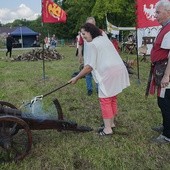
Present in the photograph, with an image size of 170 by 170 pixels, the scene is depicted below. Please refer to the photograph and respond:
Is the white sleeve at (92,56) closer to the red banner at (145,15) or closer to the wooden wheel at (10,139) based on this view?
the wooden wheel at (10,139)

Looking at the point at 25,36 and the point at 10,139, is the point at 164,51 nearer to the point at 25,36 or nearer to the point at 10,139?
the point at 10,139

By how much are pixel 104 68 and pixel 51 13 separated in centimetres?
603

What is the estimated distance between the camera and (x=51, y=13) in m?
10.6

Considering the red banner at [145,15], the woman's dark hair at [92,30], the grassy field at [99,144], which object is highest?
the red banner at [145,15]

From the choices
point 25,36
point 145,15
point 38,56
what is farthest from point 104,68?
point 25,36

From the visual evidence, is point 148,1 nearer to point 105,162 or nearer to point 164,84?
point 164,84

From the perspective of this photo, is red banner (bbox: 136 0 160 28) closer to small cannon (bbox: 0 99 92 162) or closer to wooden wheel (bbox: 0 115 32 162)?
small cannon (bbox: 0 99 92 162)

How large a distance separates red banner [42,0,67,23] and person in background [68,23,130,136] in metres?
5.58

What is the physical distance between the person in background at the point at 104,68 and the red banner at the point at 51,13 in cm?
558

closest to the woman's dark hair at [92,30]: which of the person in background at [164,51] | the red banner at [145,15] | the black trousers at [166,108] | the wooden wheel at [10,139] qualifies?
the person in background at [164,51]

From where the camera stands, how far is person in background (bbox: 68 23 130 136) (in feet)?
16.5

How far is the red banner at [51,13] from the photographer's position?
10484mm

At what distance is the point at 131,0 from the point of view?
34.5 metres

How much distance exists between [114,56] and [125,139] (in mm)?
1226
